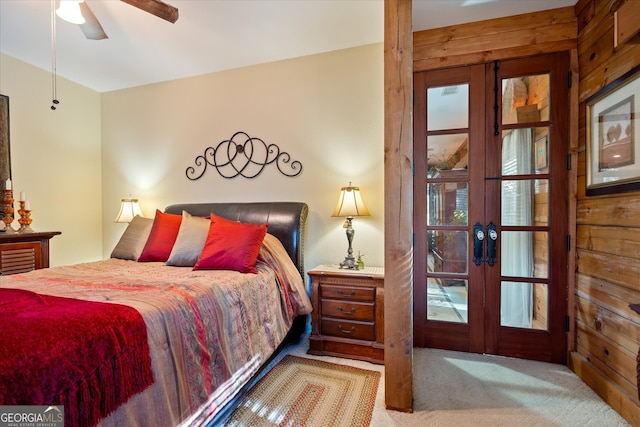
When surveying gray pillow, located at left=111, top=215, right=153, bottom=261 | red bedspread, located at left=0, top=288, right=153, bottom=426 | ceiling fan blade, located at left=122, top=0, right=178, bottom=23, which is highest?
ceiling fan blade, located at left=122, top=0, right=178, bottom=23

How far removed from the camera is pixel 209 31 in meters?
2.55

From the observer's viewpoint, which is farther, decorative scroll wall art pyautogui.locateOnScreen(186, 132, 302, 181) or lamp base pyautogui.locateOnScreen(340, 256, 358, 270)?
decorative scroll wall art pyautogui.locateOnScreen(186, 132, 302, 181)

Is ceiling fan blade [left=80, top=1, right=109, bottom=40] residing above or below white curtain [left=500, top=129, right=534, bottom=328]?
above

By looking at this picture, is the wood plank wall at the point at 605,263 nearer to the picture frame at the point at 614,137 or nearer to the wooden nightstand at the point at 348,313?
the picture frame at the point at 614,137

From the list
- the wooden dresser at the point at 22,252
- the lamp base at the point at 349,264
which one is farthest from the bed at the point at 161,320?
the wooden dresser at the point at 22,252

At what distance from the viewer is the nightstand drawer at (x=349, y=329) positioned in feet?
7.63

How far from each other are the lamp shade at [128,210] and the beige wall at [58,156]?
2.22ft

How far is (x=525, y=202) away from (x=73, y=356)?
112 inches

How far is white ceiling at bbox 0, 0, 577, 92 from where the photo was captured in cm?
222

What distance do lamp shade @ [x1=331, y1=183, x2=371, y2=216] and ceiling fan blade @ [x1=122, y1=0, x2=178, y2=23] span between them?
1.74 meters

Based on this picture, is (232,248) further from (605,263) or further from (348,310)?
(605,263)

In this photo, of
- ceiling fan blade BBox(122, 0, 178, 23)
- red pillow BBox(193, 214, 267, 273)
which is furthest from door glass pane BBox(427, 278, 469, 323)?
ceiling fan blade BBox(122, 0, 178, 23)

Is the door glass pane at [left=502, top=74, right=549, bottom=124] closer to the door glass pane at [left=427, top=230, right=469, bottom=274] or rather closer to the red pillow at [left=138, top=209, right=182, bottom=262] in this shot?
the door glass pane at [left=427, top=230, right=469, bottom=274]

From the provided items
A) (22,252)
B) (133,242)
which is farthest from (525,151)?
(22,252)
